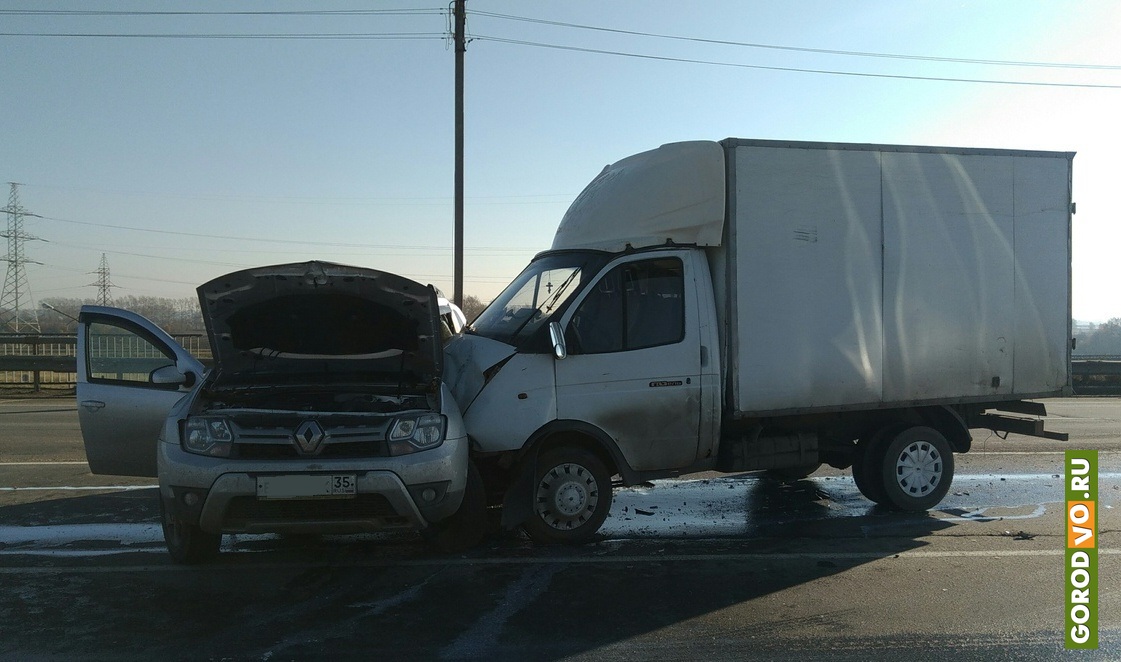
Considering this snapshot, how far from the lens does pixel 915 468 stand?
728cm

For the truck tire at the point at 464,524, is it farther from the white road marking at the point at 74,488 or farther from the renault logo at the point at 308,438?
the white road marking at the point at 74,488

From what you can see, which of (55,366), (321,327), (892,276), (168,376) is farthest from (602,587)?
(55,366)

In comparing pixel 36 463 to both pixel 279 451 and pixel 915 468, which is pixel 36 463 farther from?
pixel 915 468

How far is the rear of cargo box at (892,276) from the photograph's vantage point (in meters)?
6.68

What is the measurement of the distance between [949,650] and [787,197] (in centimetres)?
382

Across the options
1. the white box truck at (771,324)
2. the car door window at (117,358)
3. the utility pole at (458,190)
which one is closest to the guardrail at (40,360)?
the utility pole at (458,190)

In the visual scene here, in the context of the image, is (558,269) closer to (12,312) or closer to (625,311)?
(625,311)

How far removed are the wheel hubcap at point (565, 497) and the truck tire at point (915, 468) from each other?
286cm

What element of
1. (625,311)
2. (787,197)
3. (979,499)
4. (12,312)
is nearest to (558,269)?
(625,311)

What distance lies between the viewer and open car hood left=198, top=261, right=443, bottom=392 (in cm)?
566

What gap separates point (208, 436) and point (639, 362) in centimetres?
317

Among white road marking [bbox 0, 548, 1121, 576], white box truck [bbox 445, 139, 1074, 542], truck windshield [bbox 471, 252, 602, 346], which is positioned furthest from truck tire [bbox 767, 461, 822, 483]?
truck windshield [bbox 471, 252, 602, 346]

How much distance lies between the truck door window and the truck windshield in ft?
0.69

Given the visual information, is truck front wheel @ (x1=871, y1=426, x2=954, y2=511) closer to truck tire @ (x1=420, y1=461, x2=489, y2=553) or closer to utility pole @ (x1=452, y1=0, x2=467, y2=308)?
truck tire @ (x1=420, y1=461, x2=489, y2=553)
